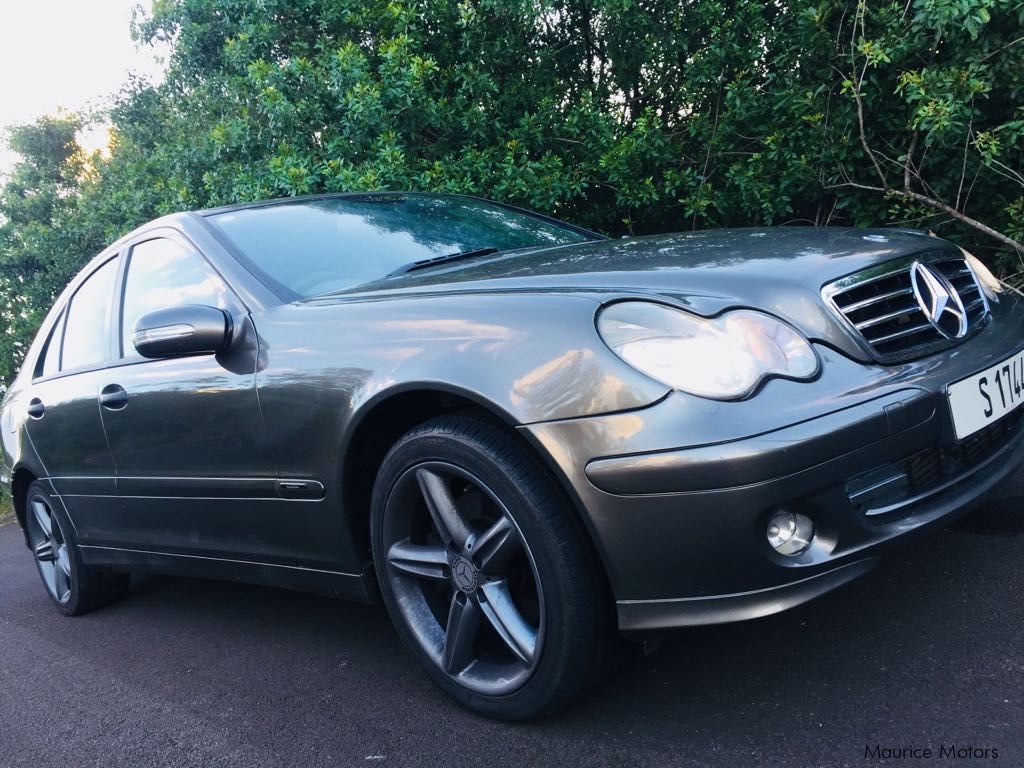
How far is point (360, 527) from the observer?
2.53 m

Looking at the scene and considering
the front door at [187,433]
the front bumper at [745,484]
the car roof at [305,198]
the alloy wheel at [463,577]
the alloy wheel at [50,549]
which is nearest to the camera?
the front bumper at [745,484]

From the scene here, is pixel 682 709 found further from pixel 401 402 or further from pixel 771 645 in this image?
pixel 401 402

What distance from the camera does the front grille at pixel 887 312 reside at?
2148 millimetres

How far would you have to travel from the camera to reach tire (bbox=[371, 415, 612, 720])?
2.03 meters

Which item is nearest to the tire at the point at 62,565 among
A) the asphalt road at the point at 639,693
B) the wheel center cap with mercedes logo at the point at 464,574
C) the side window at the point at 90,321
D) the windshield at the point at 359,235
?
the asphalt road at the point at 639,693

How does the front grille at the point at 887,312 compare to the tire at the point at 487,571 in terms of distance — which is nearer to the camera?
the tire at the point at 487,571

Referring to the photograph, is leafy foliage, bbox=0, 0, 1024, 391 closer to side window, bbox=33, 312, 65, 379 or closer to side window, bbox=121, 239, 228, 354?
side window, bbox=33, 312, 65, 379

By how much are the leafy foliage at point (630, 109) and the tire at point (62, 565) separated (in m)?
2.90

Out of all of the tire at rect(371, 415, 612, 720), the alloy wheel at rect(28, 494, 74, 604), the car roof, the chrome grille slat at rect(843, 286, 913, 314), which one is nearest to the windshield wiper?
the car roof

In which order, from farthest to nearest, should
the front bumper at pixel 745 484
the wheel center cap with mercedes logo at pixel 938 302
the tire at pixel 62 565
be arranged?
1. the tire at pixel 62 565
2. the wheel center cap with mercedes logo at pixel 938 302
3. the front bumper at pixel 745 484

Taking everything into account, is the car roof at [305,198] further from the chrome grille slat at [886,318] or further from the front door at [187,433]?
the chrome grille slat at [886,318]

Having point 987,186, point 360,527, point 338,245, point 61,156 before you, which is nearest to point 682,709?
point 360,527

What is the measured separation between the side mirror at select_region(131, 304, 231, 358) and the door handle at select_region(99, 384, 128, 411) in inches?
21.0

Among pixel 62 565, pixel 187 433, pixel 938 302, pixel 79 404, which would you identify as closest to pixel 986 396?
pixel 938 302
